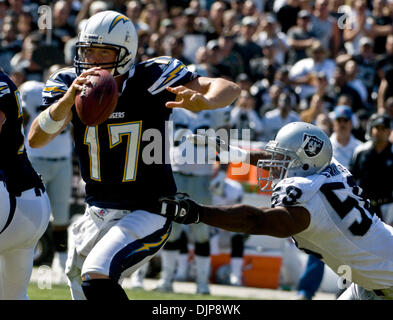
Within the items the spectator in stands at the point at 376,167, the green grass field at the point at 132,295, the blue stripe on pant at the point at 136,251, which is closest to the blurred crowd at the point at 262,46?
the spectator in stands at the point at 376,167

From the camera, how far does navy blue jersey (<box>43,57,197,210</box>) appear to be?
14.9ft

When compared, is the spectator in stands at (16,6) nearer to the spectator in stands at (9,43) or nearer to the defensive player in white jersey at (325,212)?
the spectator in stands at (9,43)

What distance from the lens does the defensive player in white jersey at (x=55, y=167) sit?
8148mm

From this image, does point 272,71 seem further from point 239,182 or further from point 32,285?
point 32,285

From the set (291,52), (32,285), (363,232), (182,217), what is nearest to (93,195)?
(182,217)

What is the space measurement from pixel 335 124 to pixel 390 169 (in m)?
0.83

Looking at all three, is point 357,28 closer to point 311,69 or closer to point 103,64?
point 311,69

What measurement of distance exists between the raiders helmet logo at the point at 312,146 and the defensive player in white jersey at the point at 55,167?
14.0 ft

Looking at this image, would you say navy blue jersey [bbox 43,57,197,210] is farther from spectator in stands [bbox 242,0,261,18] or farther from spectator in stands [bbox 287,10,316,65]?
spectator in stands [bbox 242,0,261,18]

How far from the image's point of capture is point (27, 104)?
26.7 ft

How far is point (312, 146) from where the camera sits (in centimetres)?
437

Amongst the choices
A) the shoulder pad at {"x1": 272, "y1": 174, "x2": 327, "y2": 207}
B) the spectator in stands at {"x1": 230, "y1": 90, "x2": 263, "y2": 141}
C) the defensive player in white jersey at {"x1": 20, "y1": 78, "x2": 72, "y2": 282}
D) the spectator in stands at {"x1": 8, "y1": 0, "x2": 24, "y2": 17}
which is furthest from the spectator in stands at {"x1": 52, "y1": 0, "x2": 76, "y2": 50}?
the shoulder pad at {"x1": 272, "y1": 174, "x2": 327, "y2": 207}

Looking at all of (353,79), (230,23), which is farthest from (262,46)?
(353,79)

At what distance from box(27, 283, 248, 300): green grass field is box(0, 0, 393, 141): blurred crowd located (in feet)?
9.01
